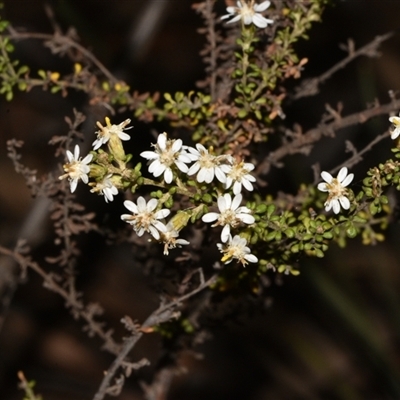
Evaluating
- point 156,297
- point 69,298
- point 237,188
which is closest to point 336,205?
point 237,188

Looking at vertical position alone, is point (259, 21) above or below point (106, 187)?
above

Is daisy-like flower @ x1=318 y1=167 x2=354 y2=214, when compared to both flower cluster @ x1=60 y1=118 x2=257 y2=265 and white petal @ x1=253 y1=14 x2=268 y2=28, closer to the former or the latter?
flower cluster @ x1=60 y1=118 x2=257 y2=265

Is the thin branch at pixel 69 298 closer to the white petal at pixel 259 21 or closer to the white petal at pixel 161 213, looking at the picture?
the white petal at pixel 161 213

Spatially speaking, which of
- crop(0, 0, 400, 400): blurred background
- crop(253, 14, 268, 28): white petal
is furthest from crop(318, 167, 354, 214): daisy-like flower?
crop(0, 0, 400, 400): blurred background

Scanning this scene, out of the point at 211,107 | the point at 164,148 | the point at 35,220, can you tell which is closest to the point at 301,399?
the point at 35,220

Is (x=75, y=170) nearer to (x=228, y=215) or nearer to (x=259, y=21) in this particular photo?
(x=228, y=215)

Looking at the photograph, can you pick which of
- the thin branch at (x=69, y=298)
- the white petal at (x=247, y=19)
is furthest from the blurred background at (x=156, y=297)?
the white petal at (x=247, y=19)
